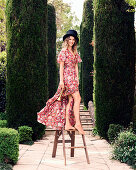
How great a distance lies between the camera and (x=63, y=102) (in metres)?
4.78

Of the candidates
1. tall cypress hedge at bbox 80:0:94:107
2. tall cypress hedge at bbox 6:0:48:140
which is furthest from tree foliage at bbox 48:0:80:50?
tall cypress hedge at bbox 6:0:48:140

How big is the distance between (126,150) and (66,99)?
170 cm

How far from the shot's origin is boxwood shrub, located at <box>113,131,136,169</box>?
4584mm

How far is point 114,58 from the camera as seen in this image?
294 inches

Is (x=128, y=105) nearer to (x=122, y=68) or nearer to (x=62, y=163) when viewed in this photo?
(x=122, y=68)

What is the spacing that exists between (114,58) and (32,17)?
312cm

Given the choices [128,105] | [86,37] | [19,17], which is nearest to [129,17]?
[128,105]

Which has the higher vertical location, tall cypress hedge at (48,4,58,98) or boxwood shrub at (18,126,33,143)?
tall cypress hedge at (48,4,58,98)

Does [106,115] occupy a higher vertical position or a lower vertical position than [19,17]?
lower

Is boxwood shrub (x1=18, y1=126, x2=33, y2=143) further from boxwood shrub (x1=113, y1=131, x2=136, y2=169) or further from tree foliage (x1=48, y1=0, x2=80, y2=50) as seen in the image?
tree foliage (x1=48, y1=0, x2=80, y2=50)

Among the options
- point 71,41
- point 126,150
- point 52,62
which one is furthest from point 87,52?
point 126,150

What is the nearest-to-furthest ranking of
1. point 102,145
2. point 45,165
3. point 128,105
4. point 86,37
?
point 45,165
point 102,145
point 128,105
point 86,37

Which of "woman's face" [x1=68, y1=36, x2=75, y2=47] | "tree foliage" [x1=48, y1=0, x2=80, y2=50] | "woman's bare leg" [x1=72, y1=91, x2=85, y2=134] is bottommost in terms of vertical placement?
"woman's bare leg" [x1=72, y1=91, x2=85, y2=134]

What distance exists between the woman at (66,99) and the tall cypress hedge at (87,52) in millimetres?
8863
